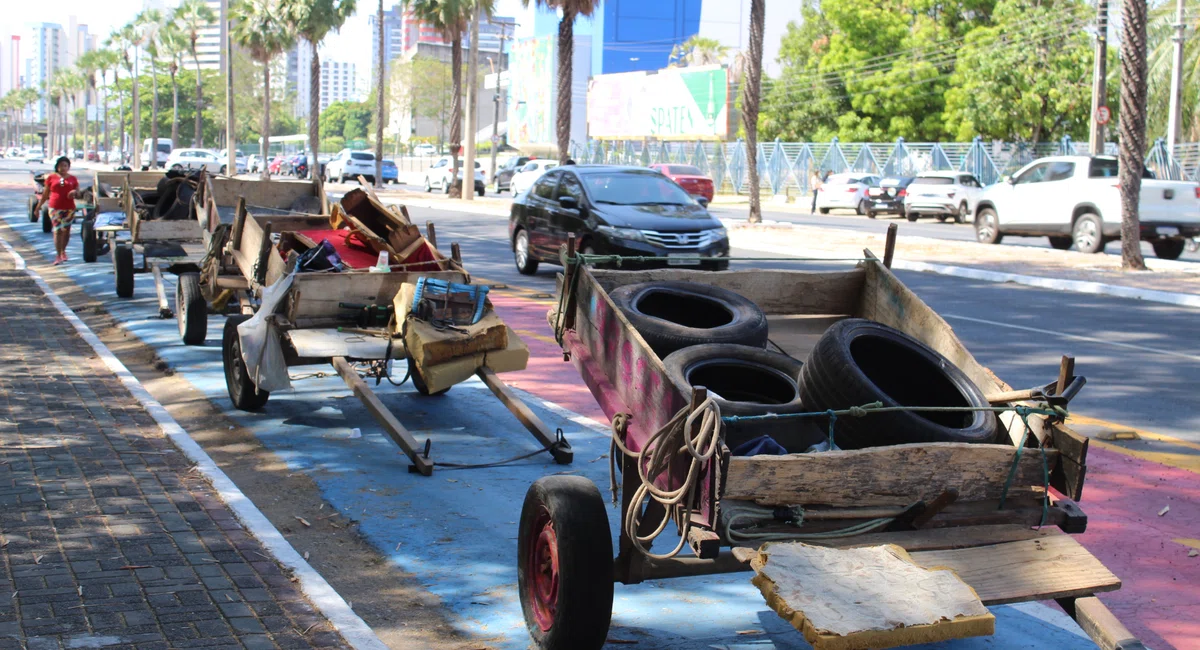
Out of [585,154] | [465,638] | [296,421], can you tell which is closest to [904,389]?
[465,638]

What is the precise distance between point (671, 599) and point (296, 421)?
4.22 meters

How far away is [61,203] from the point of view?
19.2 meters

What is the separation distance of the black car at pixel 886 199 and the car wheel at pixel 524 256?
2464 centimetres

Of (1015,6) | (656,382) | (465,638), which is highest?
(1015,6)

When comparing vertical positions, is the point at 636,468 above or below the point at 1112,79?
below

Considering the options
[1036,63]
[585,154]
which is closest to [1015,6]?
[1036,63]

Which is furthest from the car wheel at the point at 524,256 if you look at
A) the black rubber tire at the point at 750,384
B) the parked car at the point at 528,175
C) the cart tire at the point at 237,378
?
the parked car at the point at 528,175

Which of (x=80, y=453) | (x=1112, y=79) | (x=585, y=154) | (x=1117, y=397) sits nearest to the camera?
(x=80, y=453)

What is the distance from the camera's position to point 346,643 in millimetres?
4715

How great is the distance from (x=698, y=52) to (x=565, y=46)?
5676 centimetres

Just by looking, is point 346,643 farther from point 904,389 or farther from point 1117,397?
point 1117,397

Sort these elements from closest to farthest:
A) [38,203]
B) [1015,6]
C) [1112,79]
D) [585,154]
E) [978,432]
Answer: [978,432] < [38,203] < [1112,79] < [1015,6] < [585,154]

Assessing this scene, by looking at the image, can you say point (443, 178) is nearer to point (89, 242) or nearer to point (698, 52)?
point (89, 242)

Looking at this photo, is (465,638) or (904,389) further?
(904,389)
